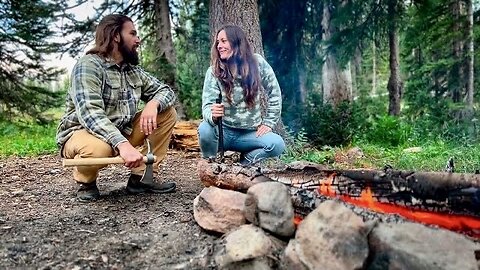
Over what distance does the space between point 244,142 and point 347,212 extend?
190 centimetres

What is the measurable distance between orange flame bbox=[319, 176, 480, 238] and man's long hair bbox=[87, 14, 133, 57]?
1.83 m

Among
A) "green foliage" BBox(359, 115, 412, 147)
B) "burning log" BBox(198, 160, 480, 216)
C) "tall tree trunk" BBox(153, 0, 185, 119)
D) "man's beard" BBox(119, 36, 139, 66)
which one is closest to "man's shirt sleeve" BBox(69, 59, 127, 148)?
"man's beard" BBox(119, 36, 139, 66)

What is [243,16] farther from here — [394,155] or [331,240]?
[331,240]

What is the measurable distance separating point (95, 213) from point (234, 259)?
138cm

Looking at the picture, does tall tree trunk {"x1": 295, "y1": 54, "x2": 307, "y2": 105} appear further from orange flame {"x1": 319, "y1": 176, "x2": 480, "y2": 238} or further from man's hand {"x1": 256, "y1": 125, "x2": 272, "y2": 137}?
orange flame {"x1": 319, "y1": 176, "x2": 480, "y2": 238}

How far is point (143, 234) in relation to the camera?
254cm

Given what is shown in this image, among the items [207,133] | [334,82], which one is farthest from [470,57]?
[207,133]

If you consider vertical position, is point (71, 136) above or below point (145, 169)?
above

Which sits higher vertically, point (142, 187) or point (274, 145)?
point (274, 145)

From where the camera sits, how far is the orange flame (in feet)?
6.44

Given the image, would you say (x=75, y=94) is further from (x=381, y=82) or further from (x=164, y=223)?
(x=381, y=82)

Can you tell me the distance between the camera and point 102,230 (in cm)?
264

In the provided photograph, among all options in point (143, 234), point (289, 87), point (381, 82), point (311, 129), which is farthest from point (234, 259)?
point (381, 82)

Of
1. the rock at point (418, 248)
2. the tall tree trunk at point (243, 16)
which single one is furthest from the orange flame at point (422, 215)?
the tall tree trunk at point (243, 16)
